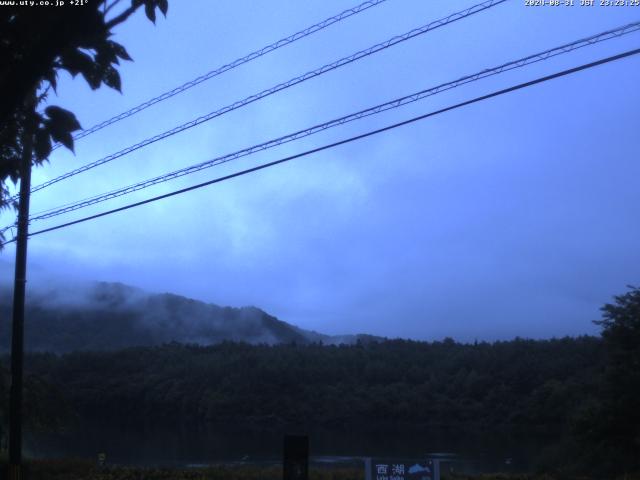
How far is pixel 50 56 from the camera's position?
3809 millimetres

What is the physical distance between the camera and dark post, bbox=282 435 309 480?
865 centimetres

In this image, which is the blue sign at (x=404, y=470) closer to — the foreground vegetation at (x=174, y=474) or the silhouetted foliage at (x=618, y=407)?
the foreground vegetation at (x=174, y=474)

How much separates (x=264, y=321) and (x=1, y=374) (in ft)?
344

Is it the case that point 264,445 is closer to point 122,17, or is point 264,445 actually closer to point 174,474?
point 174,474

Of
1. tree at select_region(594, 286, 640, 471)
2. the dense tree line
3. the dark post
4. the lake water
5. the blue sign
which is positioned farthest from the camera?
the dense tree line

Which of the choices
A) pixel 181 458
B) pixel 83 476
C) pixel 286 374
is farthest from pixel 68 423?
pixel 286 374

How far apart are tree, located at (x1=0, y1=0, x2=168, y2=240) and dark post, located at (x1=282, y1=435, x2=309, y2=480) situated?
5079 millimetres

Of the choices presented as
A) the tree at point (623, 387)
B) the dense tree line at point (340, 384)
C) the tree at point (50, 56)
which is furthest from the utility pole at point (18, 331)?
the dense tree line at point (340, 384)

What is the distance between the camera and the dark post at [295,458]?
28.4 ft

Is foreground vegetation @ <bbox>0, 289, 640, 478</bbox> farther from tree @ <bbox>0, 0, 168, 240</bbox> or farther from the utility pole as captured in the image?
tree @ <bbox>0, 0, 168, 240</bbox>

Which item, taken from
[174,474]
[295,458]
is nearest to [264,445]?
[174,474]

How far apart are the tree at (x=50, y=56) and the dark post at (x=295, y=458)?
508cm

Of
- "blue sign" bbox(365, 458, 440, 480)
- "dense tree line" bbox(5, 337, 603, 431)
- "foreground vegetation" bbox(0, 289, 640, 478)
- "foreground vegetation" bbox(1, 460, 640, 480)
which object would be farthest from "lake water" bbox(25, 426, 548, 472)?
"blue sign" bbox(365, 458, 440, 480)

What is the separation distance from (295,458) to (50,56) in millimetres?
5970
